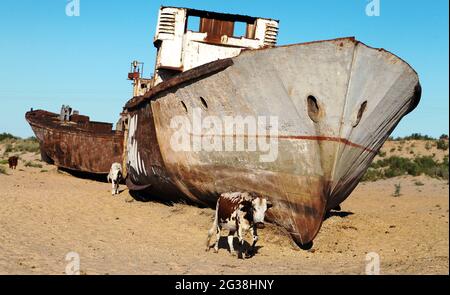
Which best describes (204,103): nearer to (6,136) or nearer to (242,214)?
(242,214)

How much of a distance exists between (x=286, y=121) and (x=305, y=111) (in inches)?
13.3

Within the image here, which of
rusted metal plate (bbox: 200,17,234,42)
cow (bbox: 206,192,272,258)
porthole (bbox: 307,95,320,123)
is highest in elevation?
rusted metal plate (bbox: 200,17,234,42)

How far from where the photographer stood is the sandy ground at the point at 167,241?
6047 mm

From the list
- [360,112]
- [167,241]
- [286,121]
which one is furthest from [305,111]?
[167,241]

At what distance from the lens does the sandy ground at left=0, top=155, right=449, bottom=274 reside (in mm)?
Result: 6047

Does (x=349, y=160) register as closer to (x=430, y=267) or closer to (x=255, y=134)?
(x=255, y=134)

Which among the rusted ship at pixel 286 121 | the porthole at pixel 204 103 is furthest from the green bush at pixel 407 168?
the porthole at pixel 204 103

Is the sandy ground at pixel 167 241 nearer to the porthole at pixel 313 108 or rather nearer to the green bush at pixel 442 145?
the porthole at pixel 313 108

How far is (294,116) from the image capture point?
7.50 meters

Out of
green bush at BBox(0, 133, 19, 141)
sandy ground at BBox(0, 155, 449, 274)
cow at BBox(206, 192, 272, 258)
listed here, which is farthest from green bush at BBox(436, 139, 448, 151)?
green bush at BBox(0, 133, 19, 141)

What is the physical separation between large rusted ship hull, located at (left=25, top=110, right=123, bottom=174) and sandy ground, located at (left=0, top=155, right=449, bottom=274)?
4.59 meters

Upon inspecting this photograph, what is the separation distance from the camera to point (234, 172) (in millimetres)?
8523

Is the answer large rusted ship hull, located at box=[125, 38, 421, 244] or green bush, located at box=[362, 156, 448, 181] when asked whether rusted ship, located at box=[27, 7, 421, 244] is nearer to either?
large rusted ship hull, located at box=[125, 38, 421, 244]

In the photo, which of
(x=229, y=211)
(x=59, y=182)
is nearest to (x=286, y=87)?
(x=229, y=211)
